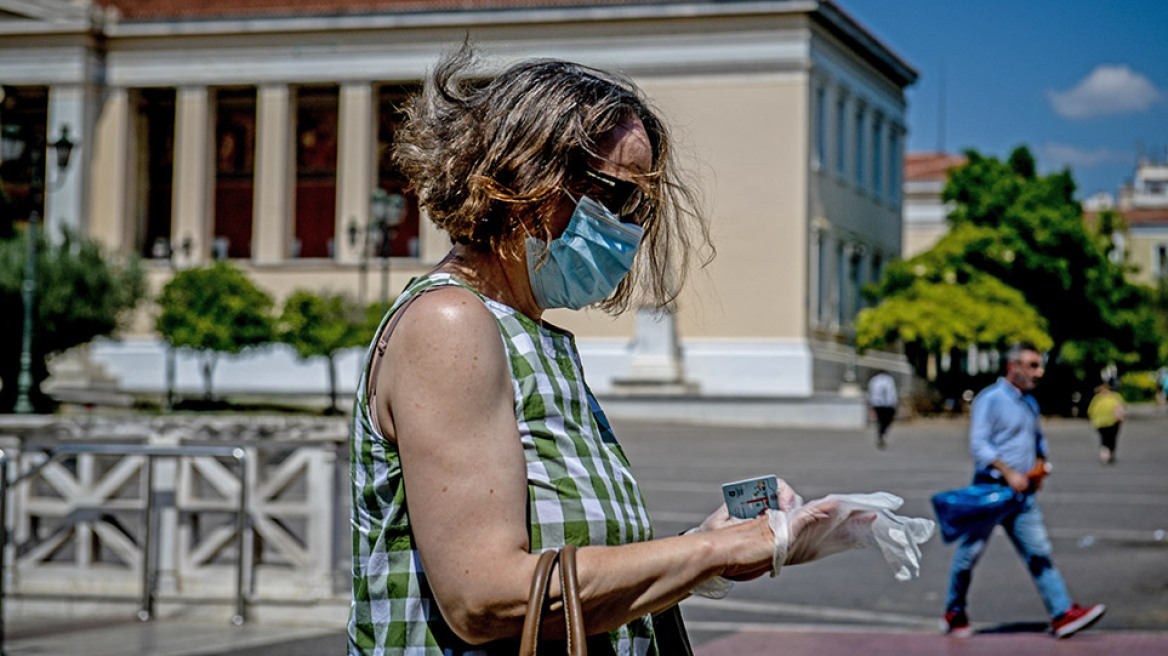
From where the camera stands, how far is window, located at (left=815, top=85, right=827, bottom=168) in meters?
52.4

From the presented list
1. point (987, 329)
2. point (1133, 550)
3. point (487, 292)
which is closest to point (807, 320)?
point (987, 329)

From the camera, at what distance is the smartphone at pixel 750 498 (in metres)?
2.33

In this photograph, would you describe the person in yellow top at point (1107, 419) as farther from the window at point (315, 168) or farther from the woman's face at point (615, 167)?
the window at point (315, 168)

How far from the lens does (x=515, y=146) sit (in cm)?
224

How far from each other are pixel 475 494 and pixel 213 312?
133ft

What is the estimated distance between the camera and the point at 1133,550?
13.8 metres

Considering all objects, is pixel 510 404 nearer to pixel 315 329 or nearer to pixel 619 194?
pixel 619 194

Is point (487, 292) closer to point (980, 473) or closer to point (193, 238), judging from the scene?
point (980, 473)

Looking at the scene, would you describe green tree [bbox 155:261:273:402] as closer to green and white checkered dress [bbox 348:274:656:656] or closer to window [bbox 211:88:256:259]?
window [bbox 211:88:256:259]

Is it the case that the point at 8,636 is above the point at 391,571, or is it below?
below

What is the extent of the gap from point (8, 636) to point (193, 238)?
4813 centimetres

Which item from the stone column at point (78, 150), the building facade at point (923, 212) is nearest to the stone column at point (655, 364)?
the stone column at point (78, 150)

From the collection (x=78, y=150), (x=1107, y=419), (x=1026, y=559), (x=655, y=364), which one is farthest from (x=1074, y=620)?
(x=78, y=150)

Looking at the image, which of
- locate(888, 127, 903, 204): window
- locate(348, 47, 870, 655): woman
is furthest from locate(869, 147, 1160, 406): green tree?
locate(348, 47, 870, 655): woman
